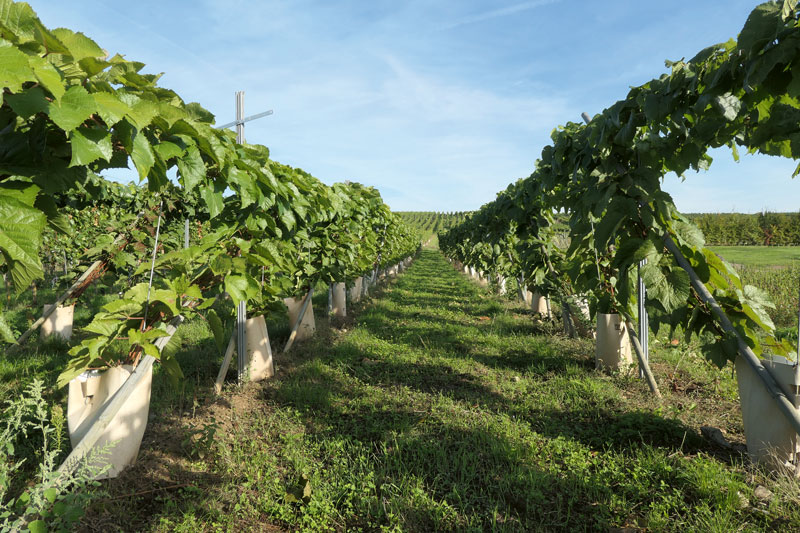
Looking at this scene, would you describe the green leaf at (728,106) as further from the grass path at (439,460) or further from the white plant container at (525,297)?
the white plant container at (525,297)

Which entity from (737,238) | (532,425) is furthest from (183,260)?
(737,238)

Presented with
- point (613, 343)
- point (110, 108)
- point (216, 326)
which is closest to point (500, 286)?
point (613, 343)

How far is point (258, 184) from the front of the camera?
9.24ft

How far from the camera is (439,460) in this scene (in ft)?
9.01

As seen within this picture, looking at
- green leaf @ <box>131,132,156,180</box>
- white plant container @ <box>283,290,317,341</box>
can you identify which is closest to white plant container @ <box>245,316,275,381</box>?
white plant container @ <box>283,290,317,341</box>

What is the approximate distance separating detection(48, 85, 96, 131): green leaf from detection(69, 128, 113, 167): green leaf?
4.6 inches

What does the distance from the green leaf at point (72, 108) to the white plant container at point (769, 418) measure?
3.45m

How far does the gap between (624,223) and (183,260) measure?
3.03 meters

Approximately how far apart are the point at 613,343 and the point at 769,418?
1907 millimetres

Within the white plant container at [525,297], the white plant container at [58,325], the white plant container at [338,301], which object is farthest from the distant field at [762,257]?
the white plant container at [58,325]

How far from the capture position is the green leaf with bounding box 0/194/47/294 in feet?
3.88

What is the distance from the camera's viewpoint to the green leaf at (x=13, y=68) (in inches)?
40.0

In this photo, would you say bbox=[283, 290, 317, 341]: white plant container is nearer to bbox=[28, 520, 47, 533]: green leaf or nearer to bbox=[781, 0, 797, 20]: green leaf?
bbox=[28, 520, 47, 533]: green leaf

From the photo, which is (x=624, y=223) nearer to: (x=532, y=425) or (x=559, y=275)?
(x=532, y=425)
